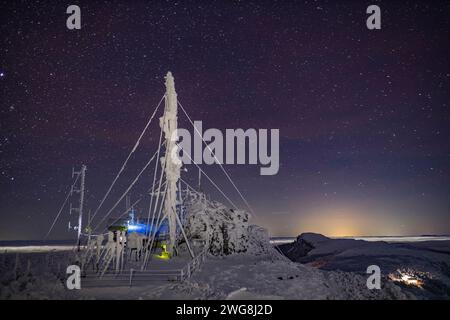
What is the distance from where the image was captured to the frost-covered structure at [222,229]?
32250 mm

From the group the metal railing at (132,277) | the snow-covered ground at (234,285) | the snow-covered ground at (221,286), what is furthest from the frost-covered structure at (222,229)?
the metal railing at (132,277)

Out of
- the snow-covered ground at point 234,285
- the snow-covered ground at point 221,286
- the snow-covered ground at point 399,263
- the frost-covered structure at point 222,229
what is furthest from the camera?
the frost-covered structure at point 222,229

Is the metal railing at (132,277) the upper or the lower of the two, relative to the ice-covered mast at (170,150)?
lower

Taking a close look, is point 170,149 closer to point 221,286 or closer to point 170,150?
point 170,150

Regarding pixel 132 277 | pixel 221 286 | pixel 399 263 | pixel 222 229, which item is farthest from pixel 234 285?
pixel 399 263

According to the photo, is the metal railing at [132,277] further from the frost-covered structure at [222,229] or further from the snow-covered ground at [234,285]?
the frost-covered structure at [222,229]

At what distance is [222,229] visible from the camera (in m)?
33.2

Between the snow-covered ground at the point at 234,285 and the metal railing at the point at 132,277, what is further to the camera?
the metal railing at the point at 132,277

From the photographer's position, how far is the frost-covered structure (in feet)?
106

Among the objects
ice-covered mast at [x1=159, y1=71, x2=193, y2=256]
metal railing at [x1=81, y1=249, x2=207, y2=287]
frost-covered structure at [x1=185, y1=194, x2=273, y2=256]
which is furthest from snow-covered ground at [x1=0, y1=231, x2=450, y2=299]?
ice-covered mast at [x1=159, y1=71, x2=193, y2=256]

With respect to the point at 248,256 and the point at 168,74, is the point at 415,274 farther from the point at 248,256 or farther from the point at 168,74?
the point at 168,74

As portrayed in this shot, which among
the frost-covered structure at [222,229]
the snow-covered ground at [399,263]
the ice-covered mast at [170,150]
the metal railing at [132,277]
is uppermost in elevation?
the ice-covered mast at [170,150]
